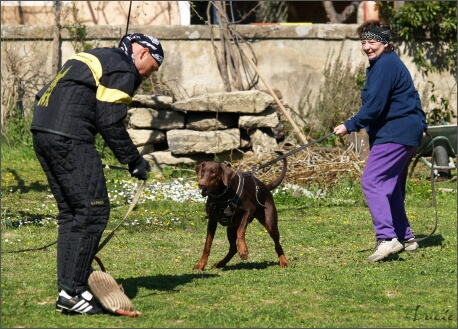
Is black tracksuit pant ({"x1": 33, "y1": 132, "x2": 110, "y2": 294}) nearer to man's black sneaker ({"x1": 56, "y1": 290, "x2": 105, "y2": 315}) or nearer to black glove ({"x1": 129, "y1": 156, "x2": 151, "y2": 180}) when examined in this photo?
man's black sneaker ({"x1": 56, "y1": 290, "x2": 105, "y2": 315})

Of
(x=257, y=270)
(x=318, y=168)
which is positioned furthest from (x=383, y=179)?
Result: (x=318, y=168)

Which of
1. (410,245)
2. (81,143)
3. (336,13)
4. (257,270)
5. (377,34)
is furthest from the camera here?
(336,13)

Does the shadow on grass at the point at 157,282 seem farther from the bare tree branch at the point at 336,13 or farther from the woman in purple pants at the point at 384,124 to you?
the bare tree branch at the point at 336,13

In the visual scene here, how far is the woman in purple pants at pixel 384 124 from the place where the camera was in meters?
7.61

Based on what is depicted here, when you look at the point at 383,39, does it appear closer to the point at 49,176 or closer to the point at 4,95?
the point at 49,176

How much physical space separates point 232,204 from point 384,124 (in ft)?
5.12

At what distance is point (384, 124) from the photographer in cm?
777

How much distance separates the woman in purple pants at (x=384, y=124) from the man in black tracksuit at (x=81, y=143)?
2.50 metres

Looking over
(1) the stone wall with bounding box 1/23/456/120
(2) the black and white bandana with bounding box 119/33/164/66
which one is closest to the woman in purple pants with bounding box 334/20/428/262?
(2) the black and white bandana with bounding box 119/33/164/66

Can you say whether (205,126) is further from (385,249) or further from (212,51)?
(385,249)

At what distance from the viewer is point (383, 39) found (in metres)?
7.71

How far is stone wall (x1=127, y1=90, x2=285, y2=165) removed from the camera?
13344 millimetres

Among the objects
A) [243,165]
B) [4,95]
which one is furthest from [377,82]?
[4,95]

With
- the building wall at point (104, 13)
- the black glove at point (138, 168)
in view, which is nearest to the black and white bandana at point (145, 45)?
the black glove at point (138, 168)
